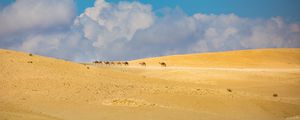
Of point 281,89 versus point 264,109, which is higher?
point 281,89

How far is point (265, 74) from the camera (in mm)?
60094

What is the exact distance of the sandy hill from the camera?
80375 mm

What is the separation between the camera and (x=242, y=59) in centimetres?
8794

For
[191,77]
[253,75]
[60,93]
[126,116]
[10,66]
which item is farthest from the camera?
[253,75]

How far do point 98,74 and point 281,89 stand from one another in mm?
17747

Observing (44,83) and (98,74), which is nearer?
(44,83)

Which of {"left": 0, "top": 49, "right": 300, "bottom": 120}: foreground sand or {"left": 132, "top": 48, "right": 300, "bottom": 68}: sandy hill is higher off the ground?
{"left": 132, "top": 48, "right": 300, "bottom": 68}: sandy hill

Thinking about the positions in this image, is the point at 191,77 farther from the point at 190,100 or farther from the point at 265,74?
the point at 190,100

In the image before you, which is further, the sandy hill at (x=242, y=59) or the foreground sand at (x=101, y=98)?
the sandy hill at (x=242, y=59)

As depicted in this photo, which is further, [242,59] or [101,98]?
[242,59]

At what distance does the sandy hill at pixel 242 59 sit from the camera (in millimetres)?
80375

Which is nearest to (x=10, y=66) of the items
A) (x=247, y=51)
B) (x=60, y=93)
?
(x=60, y=93)

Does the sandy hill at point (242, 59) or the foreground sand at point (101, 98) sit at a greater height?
the sandy hill at point (242, 59)

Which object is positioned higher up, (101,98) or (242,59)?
(242,59)
